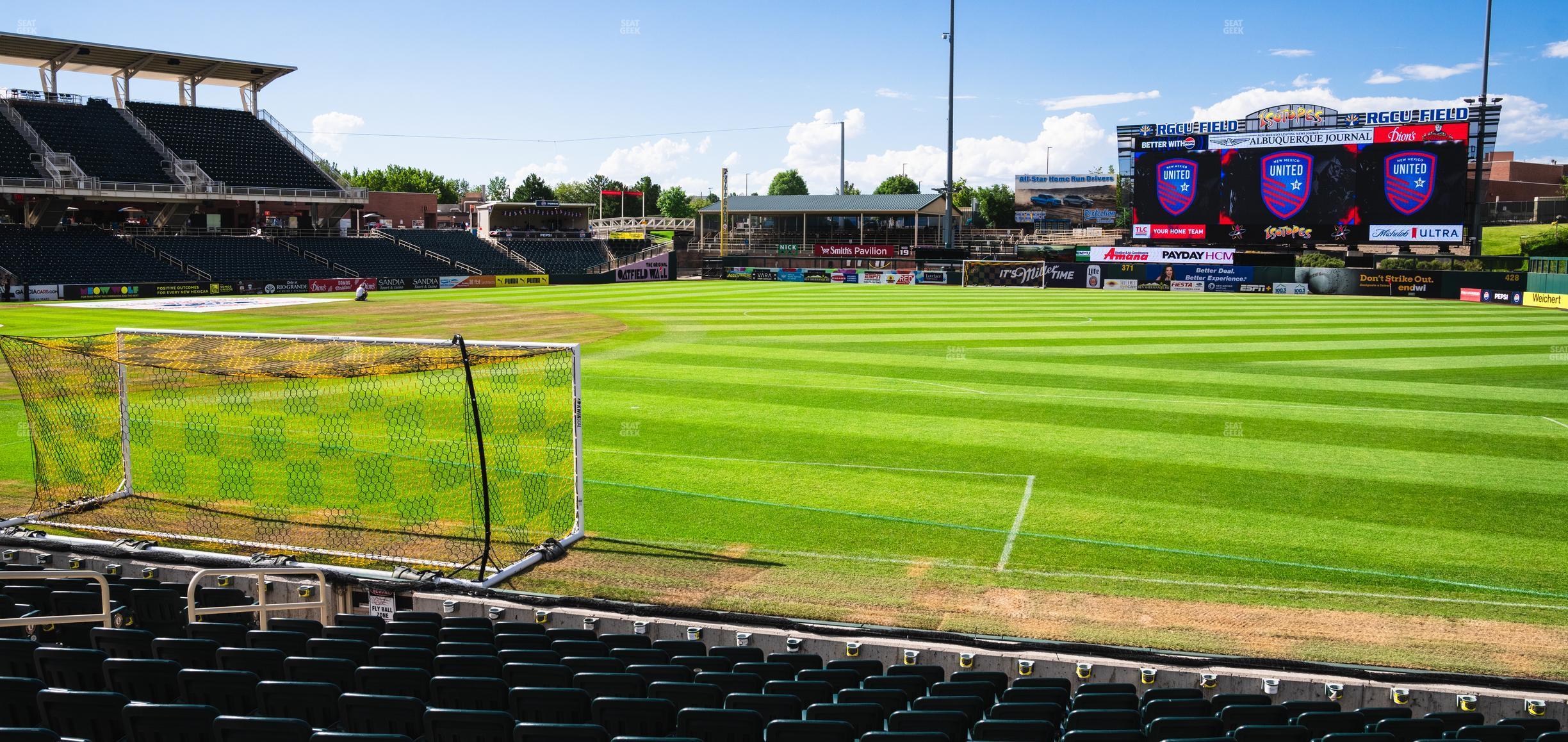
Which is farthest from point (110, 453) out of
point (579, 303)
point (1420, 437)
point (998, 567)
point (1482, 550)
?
point (579, 303)

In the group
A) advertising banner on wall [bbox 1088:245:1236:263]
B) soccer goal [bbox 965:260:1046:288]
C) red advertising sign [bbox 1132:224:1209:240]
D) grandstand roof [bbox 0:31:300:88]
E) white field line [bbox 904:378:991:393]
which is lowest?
white field line [bbox 904:378:991:393]

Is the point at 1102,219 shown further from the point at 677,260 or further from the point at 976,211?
the point at 677,260

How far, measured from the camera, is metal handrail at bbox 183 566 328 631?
7.34m

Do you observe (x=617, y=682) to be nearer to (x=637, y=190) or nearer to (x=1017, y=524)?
(x=1017, y=524)

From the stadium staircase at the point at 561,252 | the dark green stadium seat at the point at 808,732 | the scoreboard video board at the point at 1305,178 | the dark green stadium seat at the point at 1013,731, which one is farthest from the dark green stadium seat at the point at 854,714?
the stadium staircase at the point at 561,252

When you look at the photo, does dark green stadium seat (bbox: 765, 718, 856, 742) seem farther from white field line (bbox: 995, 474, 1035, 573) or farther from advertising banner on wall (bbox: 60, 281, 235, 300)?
advertising banner on wall (bbox: 60, 281, 235, 300)

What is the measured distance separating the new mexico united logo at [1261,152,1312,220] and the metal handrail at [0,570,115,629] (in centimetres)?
6165

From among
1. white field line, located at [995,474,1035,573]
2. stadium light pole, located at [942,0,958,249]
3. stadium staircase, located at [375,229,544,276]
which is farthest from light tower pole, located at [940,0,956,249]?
white field line, located at [995,474,1035,573]

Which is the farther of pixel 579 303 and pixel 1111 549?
pixel 579 303

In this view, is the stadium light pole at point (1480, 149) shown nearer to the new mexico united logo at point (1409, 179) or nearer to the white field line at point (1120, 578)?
the new mexico united logo at point (1409, 179)

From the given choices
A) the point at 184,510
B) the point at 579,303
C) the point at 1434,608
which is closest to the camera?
the point at 1434,608

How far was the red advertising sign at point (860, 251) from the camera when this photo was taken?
76875 millimetres

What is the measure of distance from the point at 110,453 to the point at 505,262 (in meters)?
55.1

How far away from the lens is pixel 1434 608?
1007 cm
